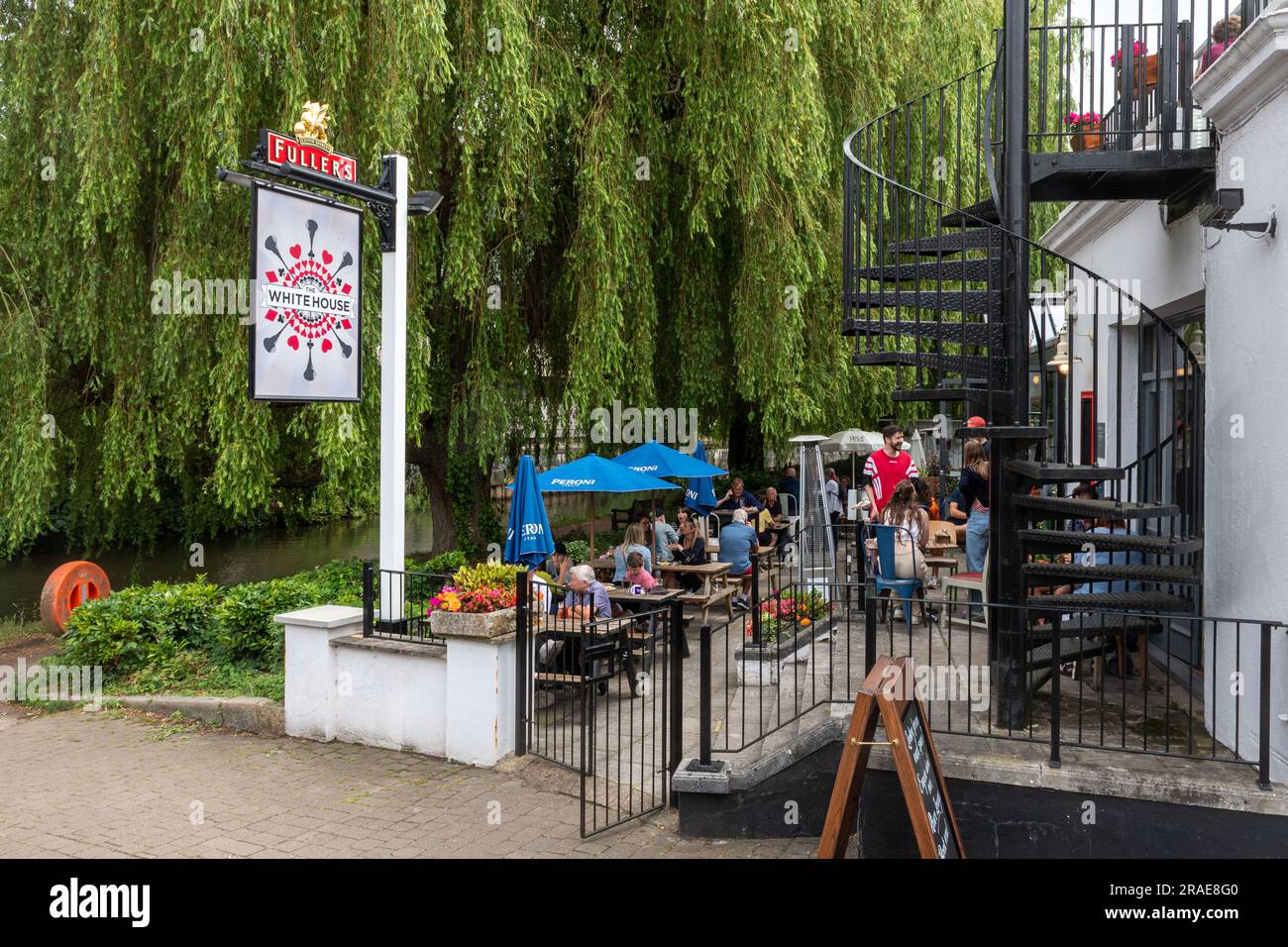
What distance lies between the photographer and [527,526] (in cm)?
984

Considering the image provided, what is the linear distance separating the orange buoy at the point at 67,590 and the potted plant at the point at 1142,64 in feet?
39.1

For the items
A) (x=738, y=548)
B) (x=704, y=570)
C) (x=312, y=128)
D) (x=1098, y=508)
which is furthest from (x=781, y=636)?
(x=312, y=128)

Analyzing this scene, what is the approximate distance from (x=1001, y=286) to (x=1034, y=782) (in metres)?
3.15

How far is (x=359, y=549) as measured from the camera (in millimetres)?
27312

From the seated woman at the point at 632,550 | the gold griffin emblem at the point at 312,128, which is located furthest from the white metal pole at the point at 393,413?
the seated woman at the point at 632,550

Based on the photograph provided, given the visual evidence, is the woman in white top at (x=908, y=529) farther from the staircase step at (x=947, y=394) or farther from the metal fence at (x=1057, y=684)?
the staircase step at (x=947, y=394)

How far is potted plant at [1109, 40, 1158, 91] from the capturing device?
23.1 feet

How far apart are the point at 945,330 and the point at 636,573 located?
14.3ft

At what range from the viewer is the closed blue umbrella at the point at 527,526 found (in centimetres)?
977

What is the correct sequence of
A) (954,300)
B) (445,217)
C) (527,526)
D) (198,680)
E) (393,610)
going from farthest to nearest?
1. (445,217)
2. (527,526)
3. (198,680)
4. (393,610)
5. (954,300)

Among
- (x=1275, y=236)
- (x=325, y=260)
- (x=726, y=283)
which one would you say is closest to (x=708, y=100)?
(x=726, y=283)

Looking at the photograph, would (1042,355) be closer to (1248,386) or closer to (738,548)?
(1248,386)

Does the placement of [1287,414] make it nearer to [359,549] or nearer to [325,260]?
[325,260]

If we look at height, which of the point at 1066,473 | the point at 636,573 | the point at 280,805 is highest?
the point at 1066,473
